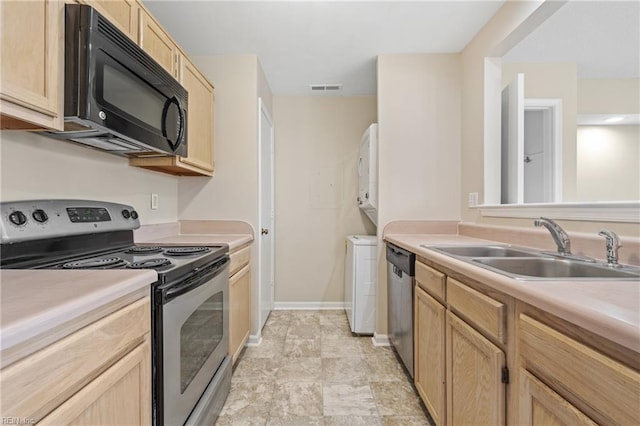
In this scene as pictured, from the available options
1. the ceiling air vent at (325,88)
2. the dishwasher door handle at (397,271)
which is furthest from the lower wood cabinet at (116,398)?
the ceiling air vent at (325,88)

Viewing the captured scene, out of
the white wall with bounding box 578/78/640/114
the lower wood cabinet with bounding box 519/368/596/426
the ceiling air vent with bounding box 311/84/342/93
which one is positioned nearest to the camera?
the lower wood cabinet with bounding box 519/368/596/426

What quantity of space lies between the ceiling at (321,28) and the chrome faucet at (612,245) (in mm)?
1668

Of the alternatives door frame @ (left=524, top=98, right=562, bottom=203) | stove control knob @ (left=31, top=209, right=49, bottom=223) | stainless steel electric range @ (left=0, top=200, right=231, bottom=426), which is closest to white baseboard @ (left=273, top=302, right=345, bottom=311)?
stainless steel electric range @ (left=0, top=200, right=231, bottom=426)

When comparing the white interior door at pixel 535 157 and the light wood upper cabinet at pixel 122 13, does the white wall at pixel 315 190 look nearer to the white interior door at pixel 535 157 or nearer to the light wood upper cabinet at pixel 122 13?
the white interior door at pixel 535 157

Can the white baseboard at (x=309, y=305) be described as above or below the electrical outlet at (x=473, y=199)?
below

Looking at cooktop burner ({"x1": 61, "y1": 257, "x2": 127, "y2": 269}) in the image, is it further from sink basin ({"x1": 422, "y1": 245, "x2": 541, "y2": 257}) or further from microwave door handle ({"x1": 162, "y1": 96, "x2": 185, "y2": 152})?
sink basin ({"x1": 422, "y1": 245, "x2": 541, "y2": 257})

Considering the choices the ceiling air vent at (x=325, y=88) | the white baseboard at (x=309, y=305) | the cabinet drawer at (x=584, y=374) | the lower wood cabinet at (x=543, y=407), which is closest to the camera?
the cabinet drawer at (x=584, y=374)

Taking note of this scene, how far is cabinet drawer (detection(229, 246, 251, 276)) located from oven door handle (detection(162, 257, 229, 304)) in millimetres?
233

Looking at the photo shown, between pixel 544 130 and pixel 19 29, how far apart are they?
336 cm

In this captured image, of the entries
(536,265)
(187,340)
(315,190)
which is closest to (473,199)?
(536,265)

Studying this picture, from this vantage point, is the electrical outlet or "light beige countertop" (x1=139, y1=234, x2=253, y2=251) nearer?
"light beige countertop" (x1=139, y1=234, x2=253, y2=251)

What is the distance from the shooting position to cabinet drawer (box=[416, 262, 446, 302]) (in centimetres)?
137

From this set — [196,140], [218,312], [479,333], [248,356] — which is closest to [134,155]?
[196,140]

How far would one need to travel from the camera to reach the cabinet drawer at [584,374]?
0.52 meters
